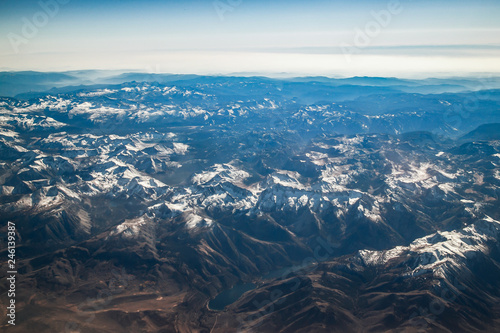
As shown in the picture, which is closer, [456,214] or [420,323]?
[420,323]

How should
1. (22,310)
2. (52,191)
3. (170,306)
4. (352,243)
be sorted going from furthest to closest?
(52,191) < (352,243) < (170,306) < (22,310)

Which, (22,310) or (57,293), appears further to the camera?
(57,293)

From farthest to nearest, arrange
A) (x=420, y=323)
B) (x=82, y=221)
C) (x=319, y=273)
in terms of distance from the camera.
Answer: (x=82, y=221) < (x=319, y=273) < (x=420, y=323)

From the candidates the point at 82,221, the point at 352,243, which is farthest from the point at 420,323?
the point at 82,221

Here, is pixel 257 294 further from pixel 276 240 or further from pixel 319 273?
pixel 276 240

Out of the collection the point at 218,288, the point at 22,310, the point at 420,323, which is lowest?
the point at 218,288

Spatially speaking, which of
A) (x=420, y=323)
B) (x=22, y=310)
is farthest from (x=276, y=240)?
(x=22, y=310)

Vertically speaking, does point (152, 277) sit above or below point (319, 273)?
below

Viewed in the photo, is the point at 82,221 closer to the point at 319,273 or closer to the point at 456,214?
the point at 319,273

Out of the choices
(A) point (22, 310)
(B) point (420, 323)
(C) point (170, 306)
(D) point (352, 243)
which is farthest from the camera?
(D) point (352, 243)
